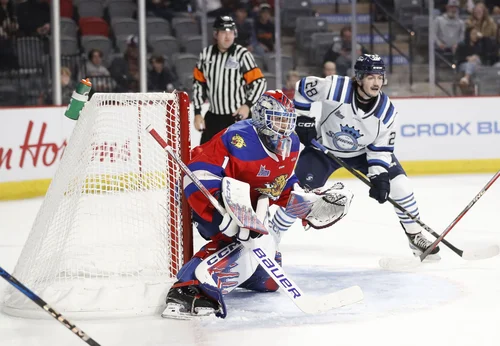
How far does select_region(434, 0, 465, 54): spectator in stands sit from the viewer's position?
28.0 feet

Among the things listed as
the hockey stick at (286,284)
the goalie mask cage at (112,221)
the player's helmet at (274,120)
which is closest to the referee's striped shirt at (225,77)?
the goalie mask cage at (112,221)

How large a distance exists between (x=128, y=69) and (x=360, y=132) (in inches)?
139

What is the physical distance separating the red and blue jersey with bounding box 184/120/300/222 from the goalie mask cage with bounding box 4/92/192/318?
33 cm

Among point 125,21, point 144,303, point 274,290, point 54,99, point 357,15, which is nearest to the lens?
point 144,303

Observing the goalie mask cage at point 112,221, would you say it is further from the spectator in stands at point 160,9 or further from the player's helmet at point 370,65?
the spectator in stands at point 160,9

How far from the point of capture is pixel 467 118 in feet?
27.0

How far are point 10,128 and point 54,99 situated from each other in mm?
574

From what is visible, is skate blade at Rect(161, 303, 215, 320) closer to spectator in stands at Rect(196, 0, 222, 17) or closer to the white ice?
the white ice

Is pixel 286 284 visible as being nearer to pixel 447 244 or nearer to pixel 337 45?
pixel 447 244

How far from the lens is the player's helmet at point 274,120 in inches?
138

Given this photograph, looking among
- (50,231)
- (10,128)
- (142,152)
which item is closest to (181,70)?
(10,128)

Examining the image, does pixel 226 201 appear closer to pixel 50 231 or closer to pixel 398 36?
pixel 50 231

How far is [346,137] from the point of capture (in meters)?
4.64

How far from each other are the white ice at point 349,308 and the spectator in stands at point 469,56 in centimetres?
316
